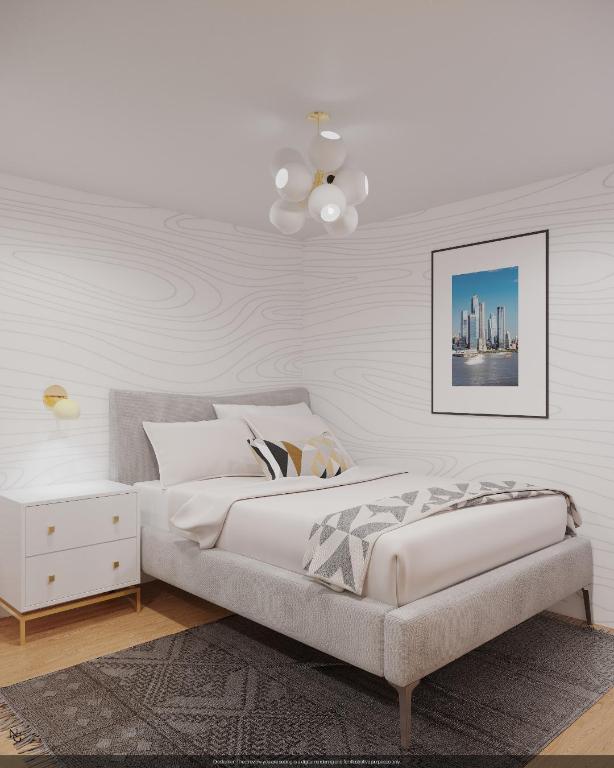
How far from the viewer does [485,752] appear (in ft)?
6.97

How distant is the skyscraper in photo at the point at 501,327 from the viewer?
3703 mm

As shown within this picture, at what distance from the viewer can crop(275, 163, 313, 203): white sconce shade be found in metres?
2.49

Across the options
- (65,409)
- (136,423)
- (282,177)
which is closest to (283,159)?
(282,177)

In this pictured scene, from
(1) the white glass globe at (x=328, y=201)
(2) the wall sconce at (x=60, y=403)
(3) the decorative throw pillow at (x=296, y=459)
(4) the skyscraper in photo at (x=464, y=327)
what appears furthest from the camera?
(4) the skyscraper in photo at (x=464, y=327)

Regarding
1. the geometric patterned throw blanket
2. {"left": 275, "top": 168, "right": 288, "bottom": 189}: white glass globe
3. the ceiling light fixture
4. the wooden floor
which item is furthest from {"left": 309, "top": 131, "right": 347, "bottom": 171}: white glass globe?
the wooden floor

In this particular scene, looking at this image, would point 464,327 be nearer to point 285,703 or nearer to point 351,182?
point 351,182

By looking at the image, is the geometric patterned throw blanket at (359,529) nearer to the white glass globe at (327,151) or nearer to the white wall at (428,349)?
the white wall at (428,349)

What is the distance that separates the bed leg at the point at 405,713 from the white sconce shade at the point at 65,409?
7.59ft

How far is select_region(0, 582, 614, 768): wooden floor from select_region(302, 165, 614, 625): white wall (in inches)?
47.7

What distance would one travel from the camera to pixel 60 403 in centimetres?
347

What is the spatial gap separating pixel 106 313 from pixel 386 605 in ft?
8.39

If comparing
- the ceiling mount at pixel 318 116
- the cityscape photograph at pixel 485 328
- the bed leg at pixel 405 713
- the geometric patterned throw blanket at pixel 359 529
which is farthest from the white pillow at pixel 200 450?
the ceiling mount at pixel 318 116

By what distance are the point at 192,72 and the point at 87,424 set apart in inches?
88.1

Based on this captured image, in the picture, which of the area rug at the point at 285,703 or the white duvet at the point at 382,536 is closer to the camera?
the area rug at the point at 285,703
